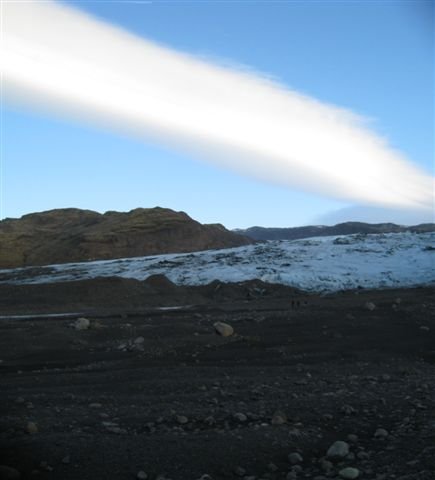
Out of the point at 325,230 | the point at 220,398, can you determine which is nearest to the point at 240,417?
the point at 220,398

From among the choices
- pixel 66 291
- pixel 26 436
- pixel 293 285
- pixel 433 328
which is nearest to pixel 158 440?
pixel 26 436

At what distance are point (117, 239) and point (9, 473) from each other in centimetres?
5303

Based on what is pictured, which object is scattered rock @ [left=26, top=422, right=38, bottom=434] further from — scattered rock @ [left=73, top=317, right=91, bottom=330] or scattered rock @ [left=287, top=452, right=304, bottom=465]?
scattered rock @ [left=73, top=317, right=91, bottom=330]

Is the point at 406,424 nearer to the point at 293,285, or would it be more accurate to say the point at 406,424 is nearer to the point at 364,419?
the point at 364,419

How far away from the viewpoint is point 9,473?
13.4 ft

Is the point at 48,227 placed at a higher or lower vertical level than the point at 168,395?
higher

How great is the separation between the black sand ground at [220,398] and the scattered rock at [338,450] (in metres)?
0.05

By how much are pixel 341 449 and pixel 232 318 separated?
973 centimetres

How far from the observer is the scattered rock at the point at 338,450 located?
175 inches

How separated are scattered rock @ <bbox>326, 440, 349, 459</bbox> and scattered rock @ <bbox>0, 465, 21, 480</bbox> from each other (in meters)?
2.20

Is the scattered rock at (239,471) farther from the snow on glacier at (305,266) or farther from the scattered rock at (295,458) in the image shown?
the snow on glacier at (305,266)

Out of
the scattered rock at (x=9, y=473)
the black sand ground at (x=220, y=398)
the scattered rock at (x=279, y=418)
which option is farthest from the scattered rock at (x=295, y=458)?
the scattered rock at (x=9, y=473)

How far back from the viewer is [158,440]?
486 centimetres

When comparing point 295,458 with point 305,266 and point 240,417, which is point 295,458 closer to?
point 240,417
